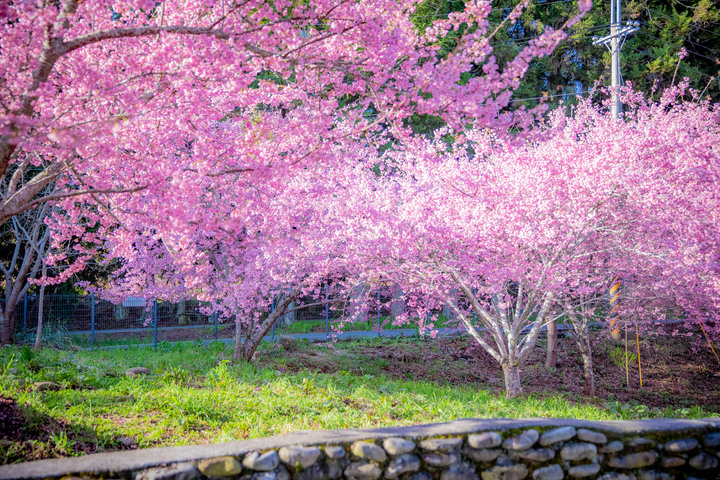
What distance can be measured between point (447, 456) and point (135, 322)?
14883mm

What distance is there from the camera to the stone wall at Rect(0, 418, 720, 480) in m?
3.21

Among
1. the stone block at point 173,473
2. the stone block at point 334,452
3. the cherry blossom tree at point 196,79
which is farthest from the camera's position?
the cherry blossom tree at point 196,79

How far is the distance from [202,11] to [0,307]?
11.2 metres

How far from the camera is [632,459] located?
162 inches

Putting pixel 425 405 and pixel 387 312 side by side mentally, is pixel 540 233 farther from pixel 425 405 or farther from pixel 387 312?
pixel 387 312

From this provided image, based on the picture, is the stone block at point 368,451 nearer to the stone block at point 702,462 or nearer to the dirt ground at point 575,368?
the stone block at point 702,462

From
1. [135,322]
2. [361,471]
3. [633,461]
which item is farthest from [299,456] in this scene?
[135,322]

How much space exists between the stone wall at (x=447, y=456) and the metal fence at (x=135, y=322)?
754 centimetres

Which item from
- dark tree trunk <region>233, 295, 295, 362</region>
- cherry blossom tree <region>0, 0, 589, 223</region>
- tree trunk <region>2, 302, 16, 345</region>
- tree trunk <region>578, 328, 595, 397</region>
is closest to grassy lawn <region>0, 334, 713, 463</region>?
dark tree trunk <region>233, 295, 295, 362</region>

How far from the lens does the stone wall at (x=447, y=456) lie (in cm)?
321

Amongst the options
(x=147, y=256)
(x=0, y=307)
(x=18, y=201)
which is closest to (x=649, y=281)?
(x=18, y=201)

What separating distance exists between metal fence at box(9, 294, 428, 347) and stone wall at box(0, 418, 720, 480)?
7538 millimetres


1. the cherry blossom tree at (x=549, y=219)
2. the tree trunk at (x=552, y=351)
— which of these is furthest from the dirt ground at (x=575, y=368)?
the cherry blossom tree at (x=549, y=219)

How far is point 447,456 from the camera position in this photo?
12.4 feet
